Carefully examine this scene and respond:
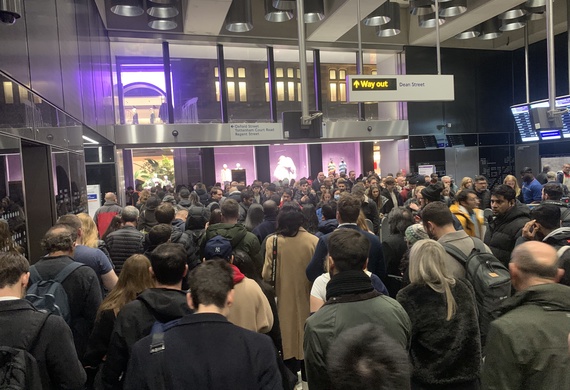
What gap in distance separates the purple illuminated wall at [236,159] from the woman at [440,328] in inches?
583

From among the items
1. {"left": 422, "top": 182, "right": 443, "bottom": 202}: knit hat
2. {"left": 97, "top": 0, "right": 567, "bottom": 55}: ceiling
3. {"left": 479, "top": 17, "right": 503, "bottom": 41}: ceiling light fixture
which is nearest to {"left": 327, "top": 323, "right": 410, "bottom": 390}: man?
{"left": 422, "top": 182, "right": 443, "bottom": 202}: knit hat

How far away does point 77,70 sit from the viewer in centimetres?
651

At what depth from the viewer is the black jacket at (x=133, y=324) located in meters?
2.15

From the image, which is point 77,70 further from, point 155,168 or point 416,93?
point 155,168

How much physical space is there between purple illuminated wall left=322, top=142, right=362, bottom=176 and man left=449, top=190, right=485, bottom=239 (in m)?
13.1

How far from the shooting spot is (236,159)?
17.2 meters

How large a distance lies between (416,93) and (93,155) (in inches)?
302

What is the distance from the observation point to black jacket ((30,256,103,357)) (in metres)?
2.76

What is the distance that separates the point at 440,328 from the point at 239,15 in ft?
32.8

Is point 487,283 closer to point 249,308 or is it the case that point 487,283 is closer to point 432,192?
point 249,308

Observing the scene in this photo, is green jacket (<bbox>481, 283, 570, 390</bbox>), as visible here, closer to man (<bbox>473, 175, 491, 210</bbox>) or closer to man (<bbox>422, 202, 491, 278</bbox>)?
man (<bbox>422, 202, 491, 278</bbox>)

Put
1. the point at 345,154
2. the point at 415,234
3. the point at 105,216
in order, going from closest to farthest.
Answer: the point at 415,234, the point at 105,216, the point at 345,154

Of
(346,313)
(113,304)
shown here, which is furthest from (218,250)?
(346,313)

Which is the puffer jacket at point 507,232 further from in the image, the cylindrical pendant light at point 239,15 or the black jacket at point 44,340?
the cylindrical pendant light at point 239,15
